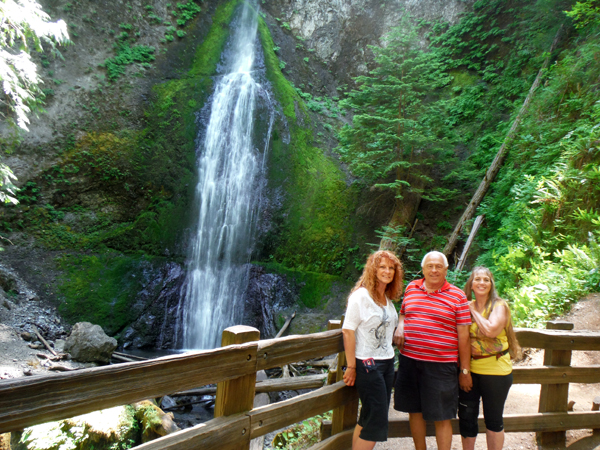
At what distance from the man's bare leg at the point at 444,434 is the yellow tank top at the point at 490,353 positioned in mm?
454

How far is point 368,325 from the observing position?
272 cm

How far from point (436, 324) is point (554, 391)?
172cm

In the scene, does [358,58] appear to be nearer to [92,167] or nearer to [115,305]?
[92,167]

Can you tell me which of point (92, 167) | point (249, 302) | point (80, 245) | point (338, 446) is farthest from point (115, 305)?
point (338, 446)

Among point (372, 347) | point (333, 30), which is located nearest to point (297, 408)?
point (372, 347)

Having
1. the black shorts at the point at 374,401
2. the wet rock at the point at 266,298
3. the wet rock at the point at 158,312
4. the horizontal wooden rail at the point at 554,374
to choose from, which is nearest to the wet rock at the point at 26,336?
the wet rock at the point at 158,312

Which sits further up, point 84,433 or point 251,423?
point 251,423

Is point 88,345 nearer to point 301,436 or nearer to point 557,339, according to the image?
point 301,436

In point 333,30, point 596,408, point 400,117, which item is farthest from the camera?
point 333,30

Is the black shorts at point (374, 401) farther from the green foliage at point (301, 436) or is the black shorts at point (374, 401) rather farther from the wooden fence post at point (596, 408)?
the wooden fence post at point (596, 408)

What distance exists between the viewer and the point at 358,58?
19.7m

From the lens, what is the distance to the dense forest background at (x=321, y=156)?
29.1ft

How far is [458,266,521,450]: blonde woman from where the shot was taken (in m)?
2.79

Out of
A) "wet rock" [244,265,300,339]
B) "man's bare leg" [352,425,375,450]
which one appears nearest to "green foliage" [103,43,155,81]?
"wet rock" [244,265,300,339]
